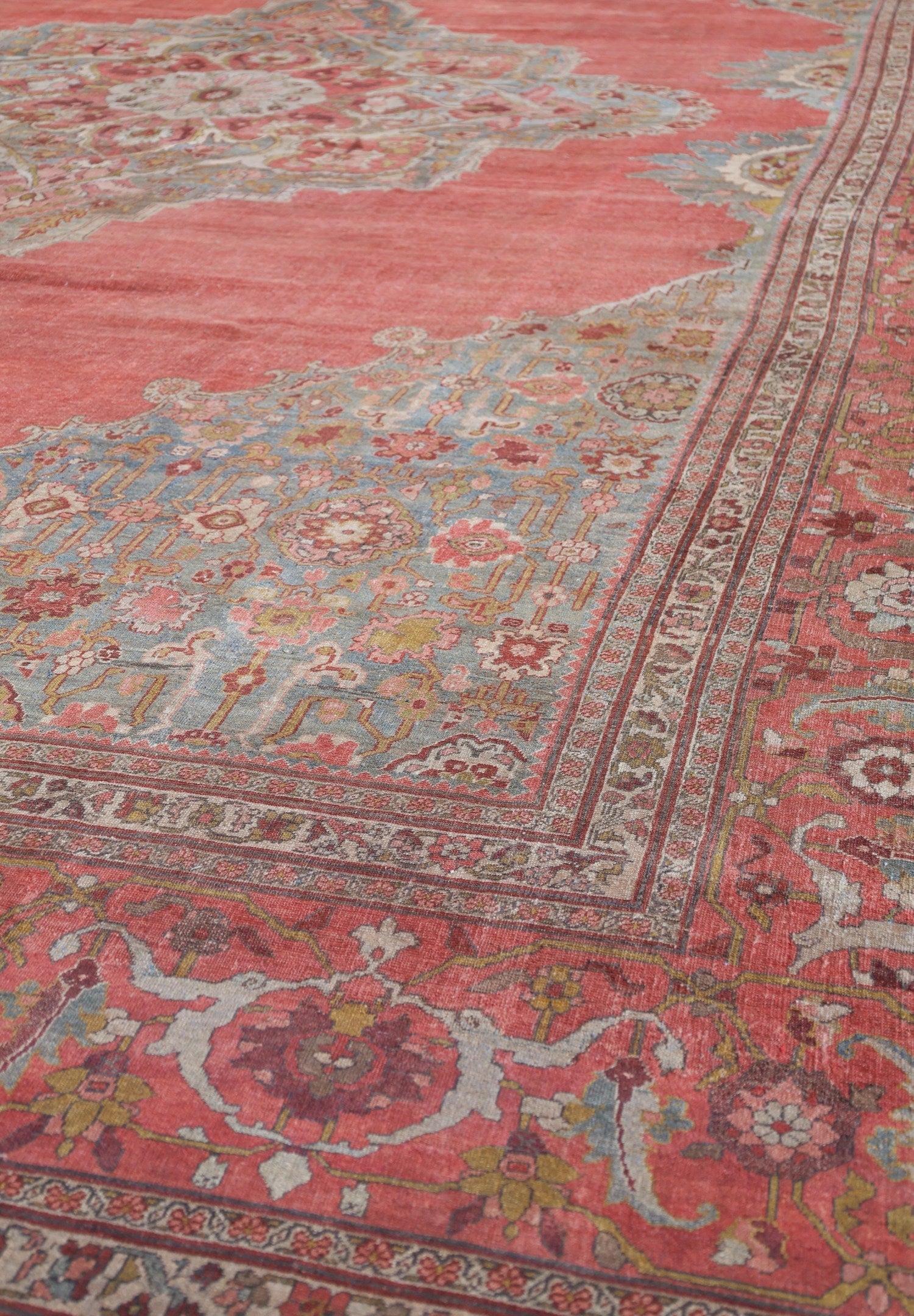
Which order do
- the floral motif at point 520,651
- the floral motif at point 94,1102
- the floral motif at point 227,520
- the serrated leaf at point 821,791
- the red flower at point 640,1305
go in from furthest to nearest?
the floral motif at point 227,520, the floral motif at point 520,651, the serrated leaf at point 821,791, the floral motif at point 94,1102, the red flower at point 640,1305

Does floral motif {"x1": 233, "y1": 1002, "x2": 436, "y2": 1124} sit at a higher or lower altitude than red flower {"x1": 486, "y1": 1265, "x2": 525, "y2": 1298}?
lower

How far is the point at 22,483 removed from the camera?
3697 mm

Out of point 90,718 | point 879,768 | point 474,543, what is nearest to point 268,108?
point 474,543

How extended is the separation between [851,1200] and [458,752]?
47.3 inches

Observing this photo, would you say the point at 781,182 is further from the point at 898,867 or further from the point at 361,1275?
the point at 361,1275

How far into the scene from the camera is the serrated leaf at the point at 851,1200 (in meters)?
1.81

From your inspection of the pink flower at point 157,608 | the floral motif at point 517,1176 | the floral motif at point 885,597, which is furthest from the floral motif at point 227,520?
the floral motif at point 517,1176

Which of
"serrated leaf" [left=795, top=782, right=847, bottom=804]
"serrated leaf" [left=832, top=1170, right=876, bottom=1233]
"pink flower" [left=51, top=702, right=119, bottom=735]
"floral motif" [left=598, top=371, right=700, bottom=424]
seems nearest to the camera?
"serrated leaf" [left=832, top=1170, right=876, bottom=1233]

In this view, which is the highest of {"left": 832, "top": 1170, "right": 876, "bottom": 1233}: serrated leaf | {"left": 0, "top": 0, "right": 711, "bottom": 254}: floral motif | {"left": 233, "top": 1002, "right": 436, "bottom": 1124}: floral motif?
{"left": 0, "top": 0, "right": 711, "bottom": 254}: floral motif

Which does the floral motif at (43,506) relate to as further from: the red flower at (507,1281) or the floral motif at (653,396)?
the red flower at (507,1281)

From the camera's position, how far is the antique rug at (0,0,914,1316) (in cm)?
185

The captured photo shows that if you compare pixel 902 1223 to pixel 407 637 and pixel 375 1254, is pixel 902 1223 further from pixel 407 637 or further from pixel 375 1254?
pixel 407 637

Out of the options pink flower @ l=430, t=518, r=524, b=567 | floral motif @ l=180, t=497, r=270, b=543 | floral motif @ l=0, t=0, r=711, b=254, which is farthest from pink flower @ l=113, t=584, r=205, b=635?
floral motif @ l=0, t=0, r=711, b=254

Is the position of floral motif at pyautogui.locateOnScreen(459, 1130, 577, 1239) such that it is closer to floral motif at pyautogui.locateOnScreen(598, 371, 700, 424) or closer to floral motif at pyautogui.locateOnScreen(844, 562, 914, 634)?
floral motif at pyautogui.locateOnScreen(844, 562, 914, 634)
